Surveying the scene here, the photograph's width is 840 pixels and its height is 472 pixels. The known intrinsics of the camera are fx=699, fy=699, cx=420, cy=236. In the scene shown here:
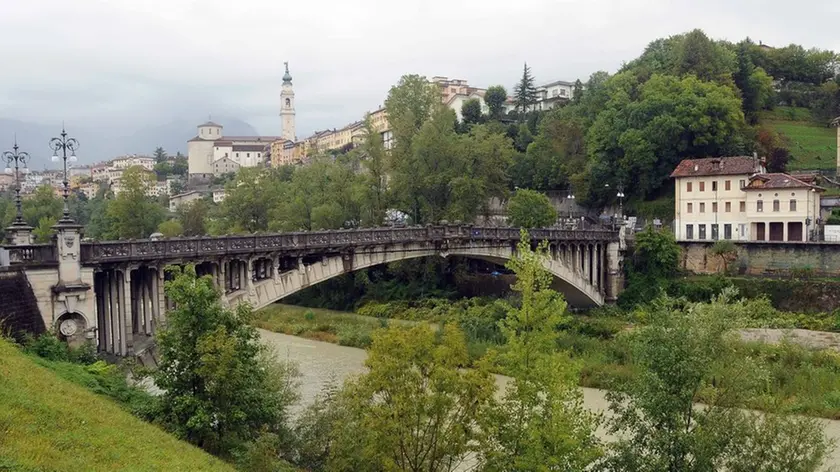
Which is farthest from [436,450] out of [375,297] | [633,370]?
[375,297]

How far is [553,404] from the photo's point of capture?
52.2ft

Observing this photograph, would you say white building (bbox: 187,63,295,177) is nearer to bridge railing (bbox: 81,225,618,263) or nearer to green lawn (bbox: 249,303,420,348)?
green lawn (bbox: 249,303,420,348)

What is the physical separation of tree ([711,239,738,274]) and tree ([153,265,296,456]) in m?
40.1

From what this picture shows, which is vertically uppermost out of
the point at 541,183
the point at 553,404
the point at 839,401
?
the point at 541,183

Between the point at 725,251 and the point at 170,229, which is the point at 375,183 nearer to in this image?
the point at 725,251

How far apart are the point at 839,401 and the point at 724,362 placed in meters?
16.3

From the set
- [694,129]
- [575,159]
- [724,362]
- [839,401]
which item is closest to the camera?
[724,362]

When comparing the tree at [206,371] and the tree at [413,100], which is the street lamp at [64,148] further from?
the tree at [413,100]

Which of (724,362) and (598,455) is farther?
(724,362)

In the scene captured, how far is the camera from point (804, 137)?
6900cm

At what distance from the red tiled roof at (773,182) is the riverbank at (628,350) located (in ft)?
48.0

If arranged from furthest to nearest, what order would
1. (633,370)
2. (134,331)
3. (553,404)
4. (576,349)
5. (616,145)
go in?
(616,145), (576,349), (633,370), (134,331), (553,404)

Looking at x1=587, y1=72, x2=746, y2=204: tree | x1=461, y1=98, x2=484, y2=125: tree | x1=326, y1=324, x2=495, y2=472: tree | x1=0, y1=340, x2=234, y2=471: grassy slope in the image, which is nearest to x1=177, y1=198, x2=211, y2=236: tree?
x1=461, y1=98, x2=484, y2=125: tree

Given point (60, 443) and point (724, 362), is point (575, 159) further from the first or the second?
point (60, 443)
